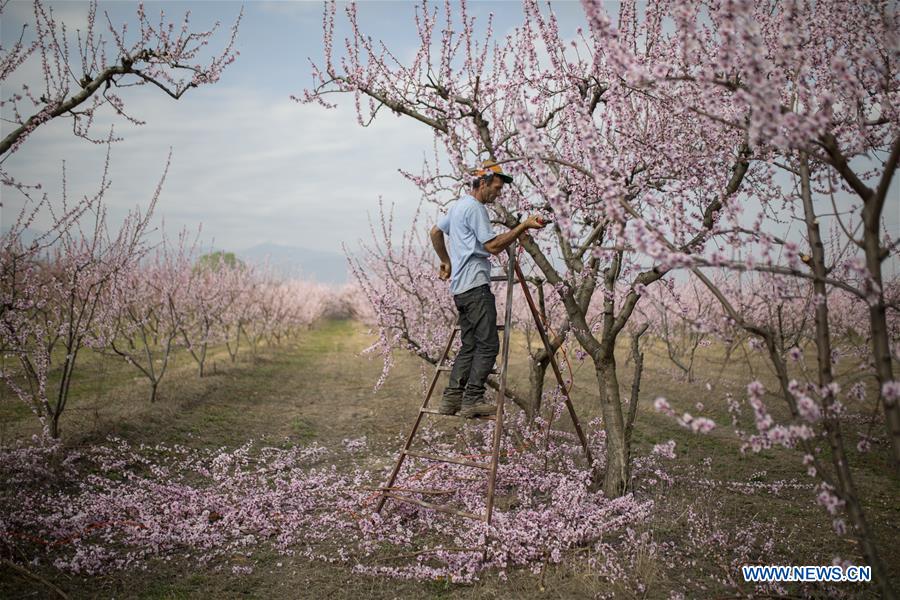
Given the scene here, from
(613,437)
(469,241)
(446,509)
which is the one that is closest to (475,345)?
(469,241)

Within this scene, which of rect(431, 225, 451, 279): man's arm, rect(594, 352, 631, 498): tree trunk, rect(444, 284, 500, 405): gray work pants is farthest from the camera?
rect(594, 352, 631, 498): tree trunk

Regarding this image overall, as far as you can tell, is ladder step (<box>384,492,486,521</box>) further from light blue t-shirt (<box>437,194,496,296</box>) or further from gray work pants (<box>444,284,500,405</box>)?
light blue t-shirt (<box>437,194,496,296</box>)

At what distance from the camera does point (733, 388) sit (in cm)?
1421

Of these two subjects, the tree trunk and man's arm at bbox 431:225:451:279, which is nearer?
man's arm at bbox 431:225:451:279

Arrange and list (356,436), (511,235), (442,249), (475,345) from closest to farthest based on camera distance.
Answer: (511,235) → (475,345) → (442,249) → (356,436)

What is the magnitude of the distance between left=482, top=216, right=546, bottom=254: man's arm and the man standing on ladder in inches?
0.4

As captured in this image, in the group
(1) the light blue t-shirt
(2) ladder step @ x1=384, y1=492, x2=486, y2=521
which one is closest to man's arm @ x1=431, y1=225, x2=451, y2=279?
(1) the light blue t-shirt

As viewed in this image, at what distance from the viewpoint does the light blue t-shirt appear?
16.6 ft

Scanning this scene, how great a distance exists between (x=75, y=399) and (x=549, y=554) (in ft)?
36.0

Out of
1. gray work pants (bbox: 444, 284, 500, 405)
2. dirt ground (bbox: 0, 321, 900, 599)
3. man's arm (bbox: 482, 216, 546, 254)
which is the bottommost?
dirt ground (bbox: 0, 321, 900, 599)

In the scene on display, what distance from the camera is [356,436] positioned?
33.9 feet

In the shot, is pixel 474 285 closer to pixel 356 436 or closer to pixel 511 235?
pixel 511 235

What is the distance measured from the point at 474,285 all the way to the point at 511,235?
2.25 feet

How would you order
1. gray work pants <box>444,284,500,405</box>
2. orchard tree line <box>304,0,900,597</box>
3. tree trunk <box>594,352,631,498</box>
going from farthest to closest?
tree trunk <box>594,352,631,498</box> → gray work pants <box>444,284,500,405</box> → orchard tree line <box>304,0,900,597</box>
